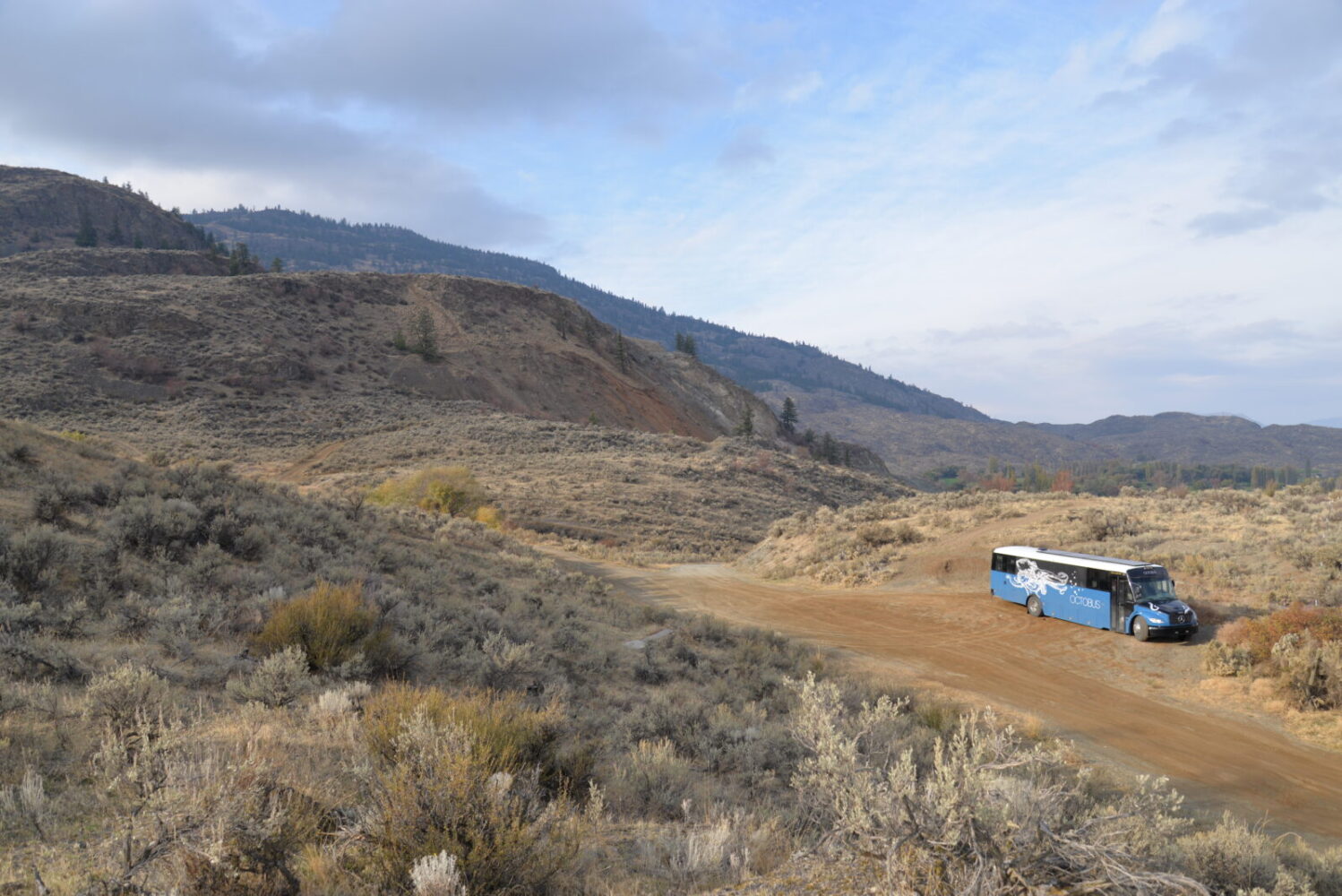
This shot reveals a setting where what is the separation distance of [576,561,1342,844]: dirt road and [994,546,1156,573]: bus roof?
176 cm

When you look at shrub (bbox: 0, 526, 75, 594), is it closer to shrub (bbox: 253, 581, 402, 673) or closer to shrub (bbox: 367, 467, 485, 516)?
shrub (bbox: 253, 581, 402, 673)

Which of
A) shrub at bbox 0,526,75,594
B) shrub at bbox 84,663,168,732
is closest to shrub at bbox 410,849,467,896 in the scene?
shrub at bbox 84,663,168,732

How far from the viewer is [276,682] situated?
23.0 feet

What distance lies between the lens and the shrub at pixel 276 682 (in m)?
6.84

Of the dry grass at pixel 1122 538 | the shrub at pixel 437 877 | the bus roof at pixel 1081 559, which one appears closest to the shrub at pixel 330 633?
the shrub at pixel 437 877

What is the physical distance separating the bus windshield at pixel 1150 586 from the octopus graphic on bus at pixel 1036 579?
185 centimetres

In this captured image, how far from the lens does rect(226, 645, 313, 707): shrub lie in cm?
684

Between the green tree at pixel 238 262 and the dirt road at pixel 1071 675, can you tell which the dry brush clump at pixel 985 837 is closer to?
the dirt road at pixel 1071 675

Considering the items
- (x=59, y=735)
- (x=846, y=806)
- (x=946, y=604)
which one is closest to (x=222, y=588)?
(x=59, y=735)

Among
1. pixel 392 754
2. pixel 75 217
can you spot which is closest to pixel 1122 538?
pixel 392 754

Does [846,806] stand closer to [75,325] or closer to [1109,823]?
[1109,823]

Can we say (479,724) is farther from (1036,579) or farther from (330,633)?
(1036,579)

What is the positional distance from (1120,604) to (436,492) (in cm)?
2821

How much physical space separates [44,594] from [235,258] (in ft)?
327
